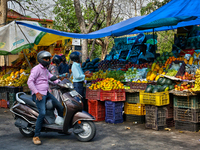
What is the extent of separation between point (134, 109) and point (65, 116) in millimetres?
2743

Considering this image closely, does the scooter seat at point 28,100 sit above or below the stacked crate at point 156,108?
above

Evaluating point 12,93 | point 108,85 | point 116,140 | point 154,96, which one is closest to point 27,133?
point 116,140

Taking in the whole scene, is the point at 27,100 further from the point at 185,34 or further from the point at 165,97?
the point at 185,34

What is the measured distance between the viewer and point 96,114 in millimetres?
7387

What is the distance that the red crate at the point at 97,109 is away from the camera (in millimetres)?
7383

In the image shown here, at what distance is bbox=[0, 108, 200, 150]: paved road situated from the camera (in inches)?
195

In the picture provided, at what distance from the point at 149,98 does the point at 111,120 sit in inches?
54.5

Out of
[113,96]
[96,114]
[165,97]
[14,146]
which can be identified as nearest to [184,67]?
[165,97]

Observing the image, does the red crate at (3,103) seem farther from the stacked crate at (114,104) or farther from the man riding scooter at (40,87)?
the man riding scooter at (40,87)

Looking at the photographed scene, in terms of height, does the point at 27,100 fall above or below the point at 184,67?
below

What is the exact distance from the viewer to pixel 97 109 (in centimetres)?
738

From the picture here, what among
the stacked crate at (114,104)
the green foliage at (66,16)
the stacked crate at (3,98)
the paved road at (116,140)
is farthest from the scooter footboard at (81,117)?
the green foliage at (66,16)

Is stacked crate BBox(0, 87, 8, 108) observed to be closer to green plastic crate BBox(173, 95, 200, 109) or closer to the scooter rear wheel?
the scooter rear wheel

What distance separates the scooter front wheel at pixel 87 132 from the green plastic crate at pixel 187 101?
2359 millimetres
